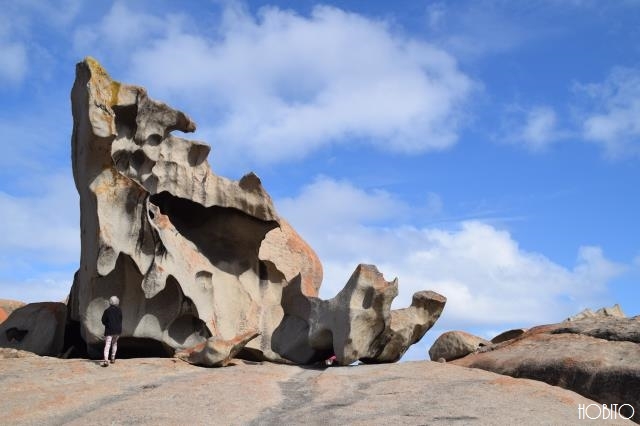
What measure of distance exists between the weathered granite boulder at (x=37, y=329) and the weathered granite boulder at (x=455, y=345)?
957 cm

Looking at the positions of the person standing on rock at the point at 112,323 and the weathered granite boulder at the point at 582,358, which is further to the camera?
the person standing on rock at the point at 112,323

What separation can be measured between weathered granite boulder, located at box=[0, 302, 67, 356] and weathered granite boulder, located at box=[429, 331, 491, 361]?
9.57m

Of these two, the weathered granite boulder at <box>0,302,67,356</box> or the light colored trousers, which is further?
the weathered granite boulder at <box>0,302,67,356</box>

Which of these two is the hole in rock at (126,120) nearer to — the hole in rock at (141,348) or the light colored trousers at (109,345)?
the hole in rock at (141,348)

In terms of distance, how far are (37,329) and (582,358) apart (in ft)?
44.3

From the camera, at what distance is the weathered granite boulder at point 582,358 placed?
12477 millimetres

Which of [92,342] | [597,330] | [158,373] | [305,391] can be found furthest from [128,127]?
[597,330]

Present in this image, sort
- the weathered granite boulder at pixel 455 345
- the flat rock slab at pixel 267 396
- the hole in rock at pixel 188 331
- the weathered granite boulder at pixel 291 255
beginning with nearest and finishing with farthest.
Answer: the flat rock slab at pixel 267 396, the weathered granite boulder at pixel 455 345, the hole in rock at pixel 188 331, the weathered granite boulder at pixel 291 255

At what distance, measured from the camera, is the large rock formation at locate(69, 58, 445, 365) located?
53.6 ft

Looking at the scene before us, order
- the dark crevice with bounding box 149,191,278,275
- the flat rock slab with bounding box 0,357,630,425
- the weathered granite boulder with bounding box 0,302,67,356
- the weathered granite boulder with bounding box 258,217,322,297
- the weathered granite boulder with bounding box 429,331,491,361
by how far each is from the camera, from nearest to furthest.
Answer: the flat rock slab with bounding box 0,357,630,425 < the weathered granite boulder with bounding box 429,331,491,361 < the weathered granite boulder with bounding box 0,302,67,356 < the dark crevice with bounding box 149,191,278,275 < the weathered granite boulder with bounding box 258,217,322,297

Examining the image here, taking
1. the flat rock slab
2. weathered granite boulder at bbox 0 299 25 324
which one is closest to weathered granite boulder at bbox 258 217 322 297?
the flat rock slab

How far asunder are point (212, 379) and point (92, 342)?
510cm

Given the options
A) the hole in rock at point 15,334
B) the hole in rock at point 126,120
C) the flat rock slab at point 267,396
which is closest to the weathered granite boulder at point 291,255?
the hole in rock at point 126,120

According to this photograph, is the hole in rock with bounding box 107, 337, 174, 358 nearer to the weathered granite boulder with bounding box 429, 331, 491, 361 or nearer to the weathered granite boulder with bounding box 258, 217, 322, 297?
the weathered granite boulder with bounding box 258, 217, 322, 297
